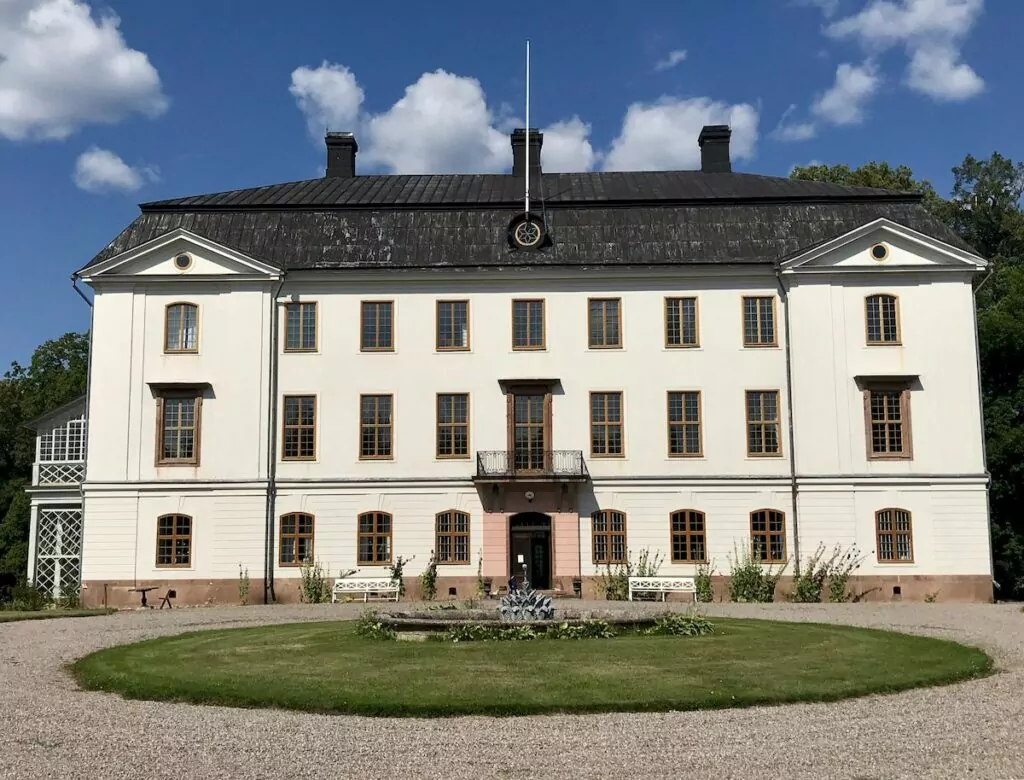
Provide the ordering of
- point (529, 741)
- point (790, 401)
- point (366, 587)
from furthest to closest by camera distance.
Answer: point (790, 401) → point (366, 587) → point (529, 741)

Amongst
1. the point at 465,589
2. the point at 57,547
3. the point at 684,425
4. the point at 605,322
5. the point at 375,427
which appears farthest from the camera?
the point at 57,547

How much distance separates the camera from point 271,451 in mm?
29547

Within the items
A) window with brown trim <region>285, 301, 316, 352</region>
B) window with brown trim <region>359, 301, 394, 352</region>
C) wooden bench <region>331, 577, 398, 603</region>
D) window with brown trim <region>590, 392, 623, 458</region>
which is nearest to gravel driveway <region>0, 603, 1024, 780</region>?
wooden bench <region>331, 577, 398, 603</region>

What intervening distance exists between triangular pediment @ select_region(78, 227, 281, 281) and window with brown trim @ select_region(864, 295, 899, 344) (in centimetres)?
1632

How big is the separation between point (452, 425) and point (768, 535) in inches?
358

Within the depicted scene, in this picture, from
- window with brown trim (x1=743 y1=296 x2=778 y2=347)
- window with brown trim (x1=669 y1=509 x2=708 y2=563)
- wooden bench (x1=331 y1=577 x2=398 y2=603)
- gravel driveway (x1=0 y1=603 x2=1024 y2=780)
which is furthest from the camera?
window with brown trim (x1=743 y1=296 x2=778 y2=347)

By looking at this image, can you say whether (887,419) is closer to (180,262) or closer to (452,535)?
(452,535)

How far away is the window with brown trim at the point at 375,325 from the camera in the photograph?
30.2m

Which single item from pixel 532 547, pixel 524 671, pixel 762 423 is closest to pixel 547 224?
pixel 762 423

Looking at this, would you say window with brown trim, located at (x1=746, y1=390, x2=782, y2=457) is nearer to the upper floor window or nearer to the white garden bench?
the white garden bench

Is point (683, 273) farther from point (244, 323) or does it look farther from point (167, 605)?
point (167, 605)

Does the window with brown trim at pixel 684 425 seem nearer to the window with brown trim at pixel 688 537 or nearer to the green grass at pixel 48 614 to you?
the window with brown trim at pixel 688 537

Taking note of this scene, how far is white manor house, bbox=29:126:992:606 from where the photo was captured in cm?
2903

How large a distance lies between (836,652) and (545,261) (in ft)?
54.8
